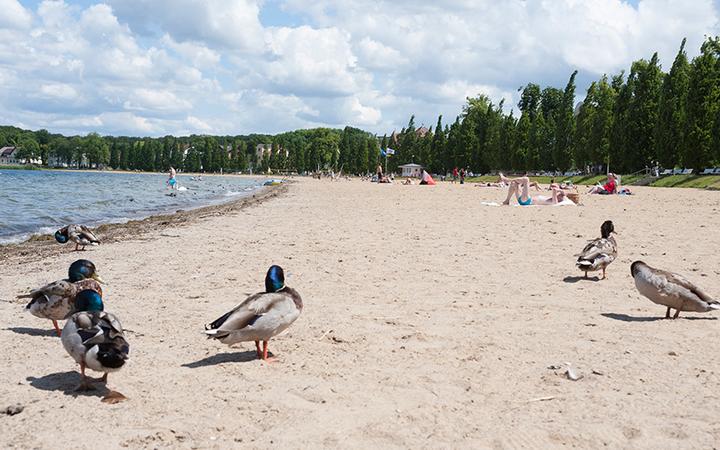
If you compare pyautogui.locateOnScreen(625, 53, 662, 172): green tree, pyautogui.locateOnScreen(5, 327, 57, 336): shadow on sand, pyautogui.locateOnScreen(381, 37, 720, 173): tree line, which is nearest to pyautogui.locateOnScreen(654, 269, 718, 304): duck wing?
pyautogui.locateOnScreen(5, 327, 57, 336): shadow on sand

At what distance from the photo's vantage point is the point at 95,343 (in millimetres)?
5176

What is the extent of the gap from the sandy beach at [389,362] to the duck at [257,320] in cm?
30

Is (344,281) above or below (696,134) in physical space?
below

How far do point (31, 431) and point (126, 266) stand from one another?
25.4 ft

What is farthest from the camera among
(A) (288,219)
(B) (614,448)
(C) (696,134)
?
(C) (696,134)

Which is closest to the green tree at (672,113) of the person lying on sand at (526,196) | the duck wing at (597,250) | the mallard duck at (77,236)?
the person lying on sand at (526,196)

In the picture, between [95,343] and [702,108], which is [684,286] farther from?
[702,108]

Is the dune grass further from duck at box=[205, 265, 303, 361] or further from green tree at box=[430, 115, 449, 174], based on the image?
green tree at box=[430, 115, 449, 174]

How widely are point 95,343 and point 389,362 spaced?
8.76ft

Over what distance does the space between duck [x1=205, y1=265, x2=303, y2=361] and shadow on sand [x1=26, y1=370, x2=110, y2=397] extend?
1.03 metres

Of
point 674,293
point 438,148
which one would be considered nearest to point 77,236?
point 674,293

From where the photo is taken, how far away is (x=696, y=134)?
170ft

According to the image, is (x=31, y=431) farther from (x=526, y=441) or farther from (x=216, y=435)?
(x=526, y=441)

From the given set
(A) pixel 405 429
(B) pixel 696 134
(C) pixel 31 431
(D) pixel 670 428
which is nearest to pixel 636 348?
(D) pixel 670 428
